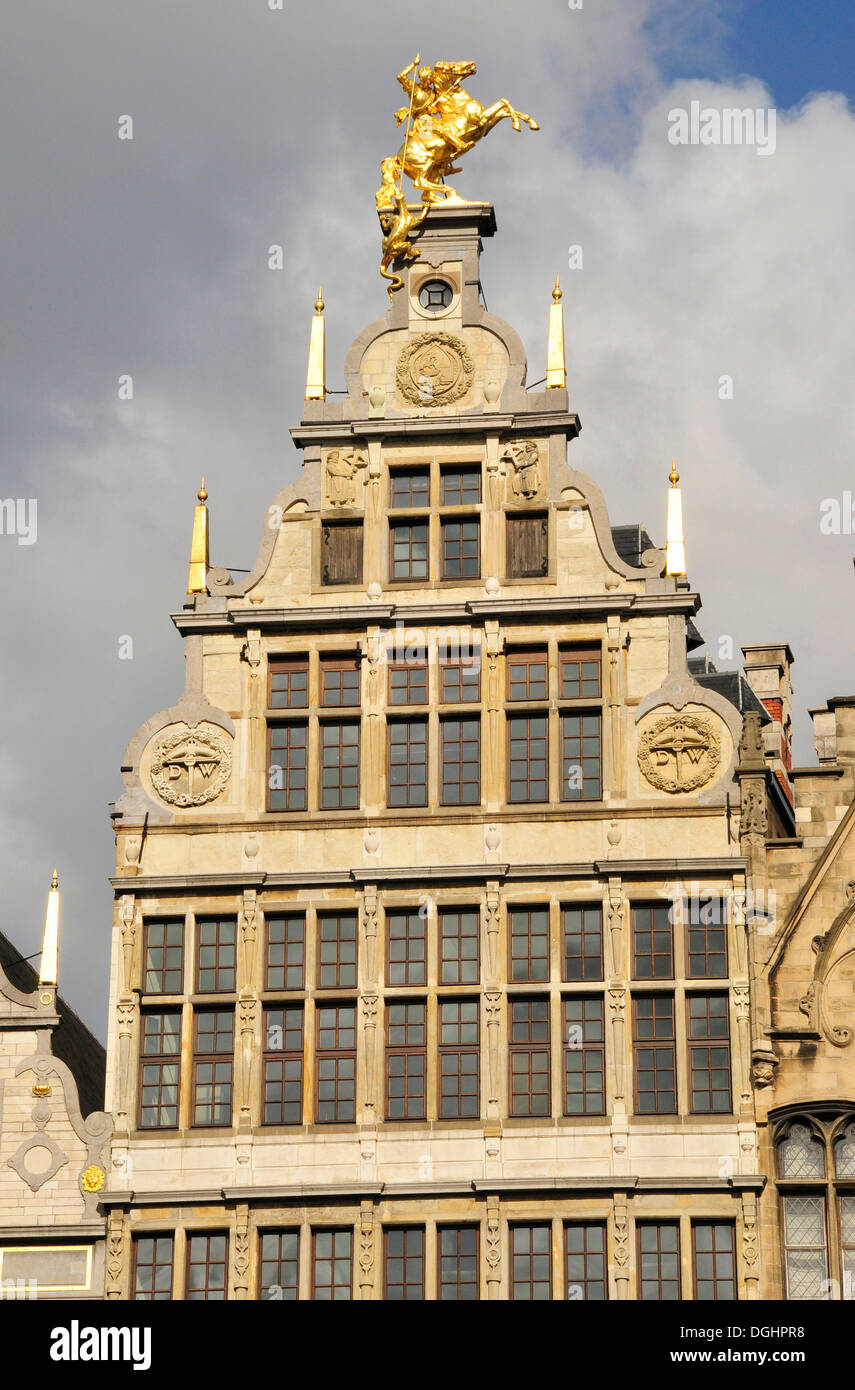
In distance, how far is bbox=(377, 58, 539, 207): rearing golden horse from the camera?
A: 45844 mm

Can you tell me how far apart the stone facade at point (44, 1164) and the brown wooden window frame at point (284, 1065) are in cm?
224

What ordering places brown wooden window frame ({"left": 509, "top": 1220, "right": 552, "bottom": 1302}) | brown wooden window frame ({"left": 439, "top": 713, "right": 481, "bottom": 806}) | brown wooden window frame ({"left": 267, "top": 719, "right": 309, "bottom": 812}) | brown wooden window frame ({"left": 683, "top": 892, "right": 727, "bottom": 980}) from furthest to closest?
brown wooden window frame ({"left": 267, "top": 719, "right": 309, "bottom": 812})
brown wooden window frame ({"left": 439, "top": 713, "right": 481, "bottom": 806})
brown wooden window frame ({"left": 683, "top": 892, "right": 727, "bottom": 980})
brown wooden window frame ({"left": 509, "top": 1220, "right": 552, "bottom": 1302})

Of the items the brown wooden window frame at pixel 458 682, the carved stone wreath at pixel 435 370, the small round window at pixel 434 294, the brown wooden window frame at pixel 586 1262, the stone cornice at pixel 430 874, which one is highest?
the small round window at pixel 434 294

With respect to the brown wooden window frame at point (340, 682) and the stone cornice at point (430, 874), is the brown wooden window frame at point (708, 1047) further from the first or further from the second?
the brown wooden window frame at point (340, 682)

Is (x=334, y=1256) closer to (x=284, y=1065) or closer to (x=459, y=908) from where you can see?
(x=284, y=1065)

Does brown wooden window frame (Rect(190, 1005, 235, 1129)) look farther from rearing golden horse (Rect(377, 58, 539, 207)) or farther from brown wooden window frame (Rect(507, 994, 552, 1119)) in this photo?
rearing golden horse (Rect(377, 58, 539, 207))

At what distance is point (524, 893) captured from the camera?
42375 millimetres

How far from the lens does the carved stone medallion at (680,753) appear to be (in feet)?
140

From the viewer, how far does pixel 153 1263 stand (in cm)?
4150

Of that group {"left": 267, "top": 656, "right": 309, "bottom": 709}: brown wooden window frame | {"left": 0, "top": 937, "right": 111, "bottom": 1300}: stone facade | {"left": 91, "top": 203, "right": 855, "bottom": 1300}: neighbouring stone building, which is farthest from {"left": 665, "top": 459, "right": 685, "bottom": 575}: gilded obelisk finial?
{"left": 0, "top": 937, "right": 111, "bottom": 1300}: stone facade

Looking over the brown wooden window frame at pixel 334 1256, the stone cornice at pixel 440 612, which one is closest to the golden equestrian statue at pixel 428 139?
the stone cornice at pixel 440 612

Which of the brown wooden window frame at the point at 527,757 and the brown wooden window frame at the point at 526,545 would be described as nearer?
the brown wooden window frame at the point at 527,757

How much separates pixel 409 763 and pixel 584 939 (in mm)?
3532

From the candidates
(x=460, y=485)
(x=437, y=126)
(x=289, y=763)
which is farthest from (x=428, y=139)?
(x=289, y=763)
